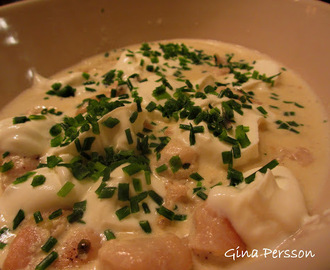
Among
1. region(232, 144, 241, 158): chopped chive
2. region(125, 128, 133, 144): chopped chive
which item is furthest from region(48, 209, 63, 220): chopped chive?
region(232, 144, 241, 158): chopped chive

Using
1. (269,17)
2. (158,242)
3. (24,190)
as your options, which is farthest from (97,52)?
(158,242)

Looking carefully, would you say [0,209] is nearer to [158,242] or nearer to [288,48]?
[158,242]

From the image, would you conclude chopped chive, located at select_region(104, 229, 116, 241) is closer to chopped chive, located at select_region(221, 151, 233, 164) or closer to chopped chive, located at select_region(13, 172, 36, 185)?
chopped chive, located at select_region(13, 172, 36, 185)

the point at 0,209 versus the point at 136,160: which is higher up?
the point at 136,160

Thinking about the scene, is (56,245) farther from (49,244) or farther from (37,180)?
(37,180)

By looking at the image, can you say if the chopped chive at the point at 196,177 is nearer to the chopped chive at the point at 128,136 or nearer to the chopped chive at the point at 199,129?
the chopped chive at the point at 199,129

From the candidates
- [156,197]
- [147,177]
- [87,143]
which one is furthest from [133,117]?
[156,197]
